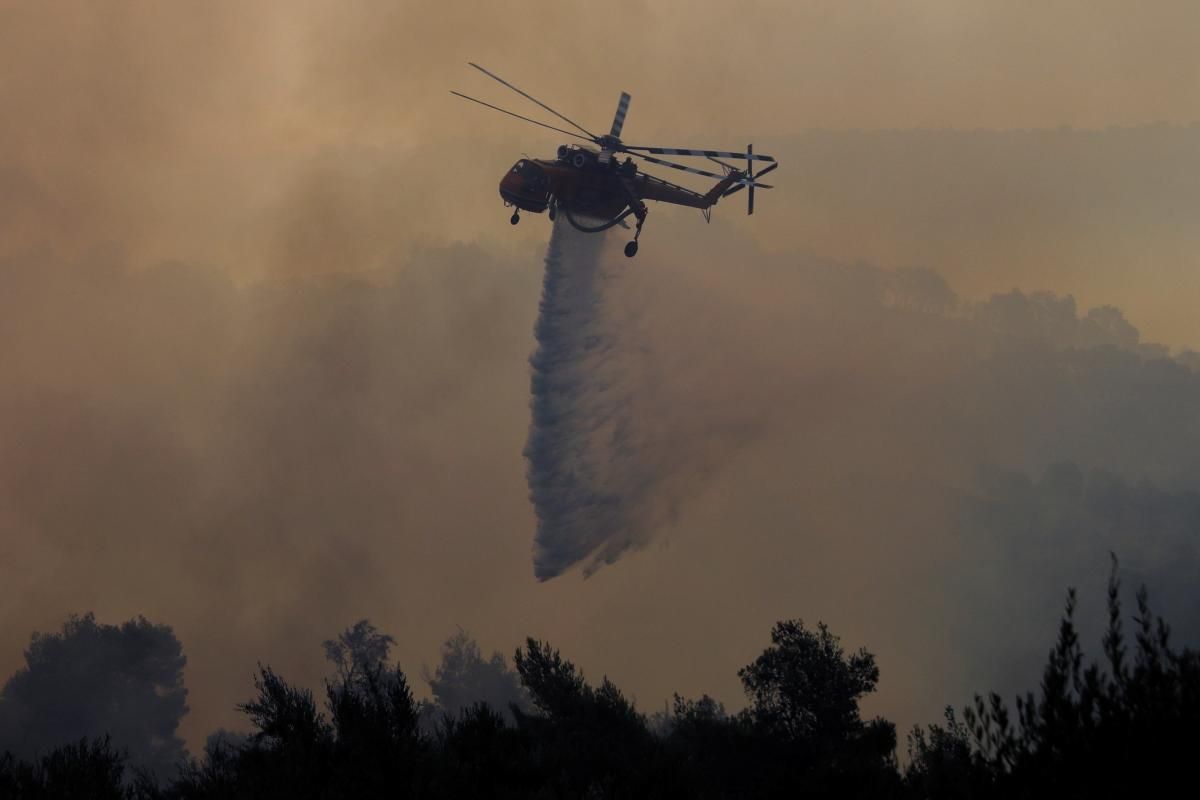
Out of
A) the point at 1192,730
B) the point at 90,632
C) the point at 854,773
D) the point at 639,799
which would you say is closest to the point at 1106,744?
the point at 1192,730

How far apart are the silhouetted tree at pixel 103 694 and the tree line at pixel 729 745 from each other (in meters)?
122

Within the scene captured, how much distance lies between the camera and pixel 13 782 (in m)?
31.0

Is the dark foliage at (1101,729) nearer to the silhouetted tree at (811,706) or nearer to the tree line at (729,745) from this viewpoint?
the tree line at (729,745)

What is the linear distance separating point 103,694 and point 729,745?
447 ft

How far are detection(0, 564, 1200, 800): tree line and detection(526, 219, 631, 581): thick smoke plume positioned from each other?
19303 mm

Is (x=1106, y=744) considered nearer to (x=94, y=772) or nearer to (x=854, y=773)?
(x=854, y=773)

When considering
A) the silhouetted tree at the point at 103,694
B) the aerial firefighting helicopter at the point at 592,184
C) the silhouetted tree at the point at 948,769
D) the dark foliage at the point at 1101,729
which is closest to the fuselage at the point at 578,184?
the aerial firefighting helicopter at the point at 592,184

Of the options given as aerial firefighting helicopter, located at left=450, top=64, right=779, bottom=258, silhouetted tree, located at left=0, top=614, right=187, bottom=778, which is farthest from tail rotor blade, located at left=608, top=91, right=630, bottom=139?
silhouetted tree, located at left=0, top=614, right=187, bottom=778

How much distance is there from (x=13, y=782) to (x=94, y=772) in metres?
2.83

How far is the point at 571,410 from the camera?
75812 mm

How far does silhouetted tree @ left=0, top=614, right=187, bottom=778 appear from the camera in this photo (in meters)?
149

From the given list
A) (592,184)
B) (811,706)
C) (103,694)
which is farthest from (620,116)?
(103,694)

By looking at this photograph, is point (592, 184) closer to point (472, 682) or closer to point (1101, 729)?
point (1101, 729)

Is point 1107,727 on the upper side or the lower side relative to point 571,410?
lower
